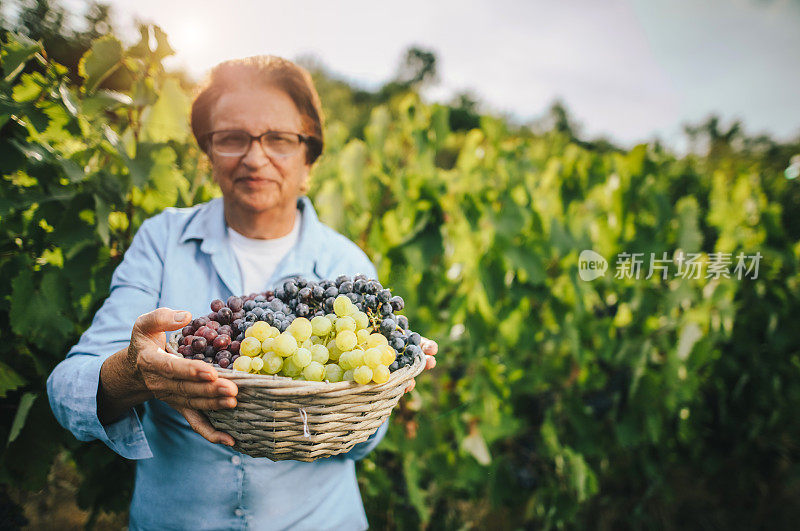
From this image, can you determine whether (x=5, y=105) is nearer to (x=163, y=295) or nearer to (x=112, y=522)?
(x=163, y=295)

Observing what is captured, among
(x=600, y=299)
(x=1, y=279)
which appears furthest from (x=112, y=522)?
(x=600, y=299)

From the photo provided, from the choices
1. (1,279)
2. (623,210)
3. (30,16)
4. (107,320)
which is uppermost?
(623,210)

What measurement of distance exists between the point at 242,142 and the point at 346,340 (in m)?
0.79

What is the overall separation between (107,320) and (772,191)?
246 inches

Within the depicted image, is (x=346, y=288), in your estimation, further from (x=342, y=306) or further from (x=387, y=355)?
(x=387, y=355)

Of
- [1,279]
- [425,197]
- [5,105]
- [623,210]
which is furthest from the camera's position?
[623,210]

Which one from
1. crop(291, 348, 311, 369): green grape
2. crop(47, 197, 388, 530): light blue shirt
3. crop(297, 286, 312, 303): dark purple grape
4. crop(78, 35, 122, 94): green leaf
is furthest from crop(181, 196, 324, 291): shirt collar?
crop(78, 35, 122, 94): green leaf

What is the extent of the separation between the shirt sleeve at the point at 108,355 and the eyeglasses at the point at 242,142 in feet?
1.20

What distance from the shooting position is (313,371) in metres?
1.02

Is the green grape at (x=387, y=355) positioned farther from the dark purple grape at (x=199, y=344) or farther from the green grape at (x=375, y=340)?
the dark purple grape at (x=199, y=344)

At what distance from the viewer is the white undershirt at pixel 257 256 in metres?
1.53

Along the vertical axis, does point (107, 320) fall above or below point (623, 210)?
below

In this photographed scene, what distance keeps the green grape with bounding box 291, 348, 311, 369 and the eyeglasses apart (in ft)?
2.40

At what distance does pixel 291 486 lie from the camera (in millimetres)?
1469
